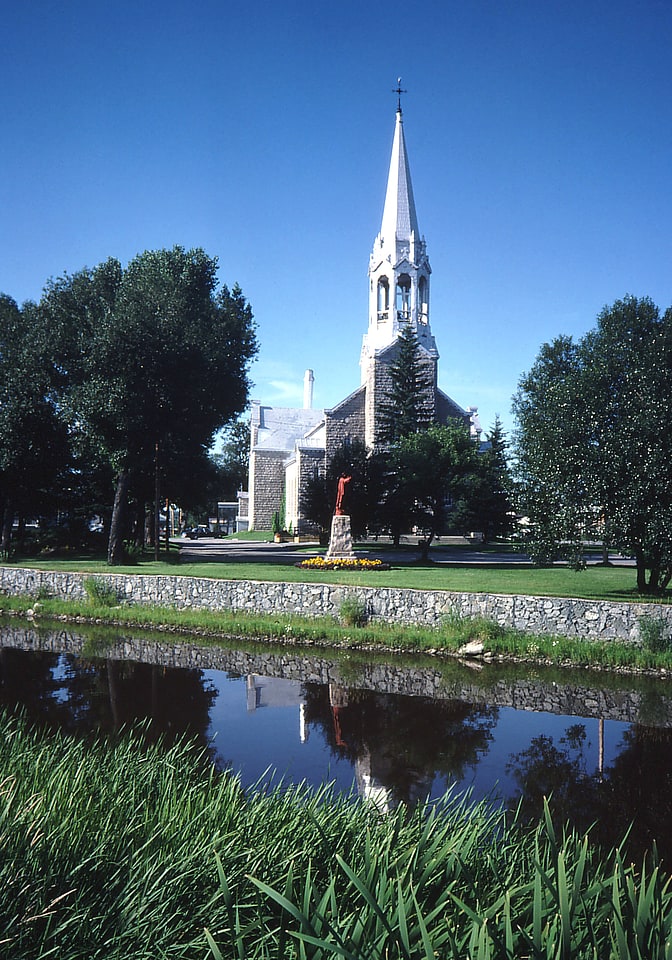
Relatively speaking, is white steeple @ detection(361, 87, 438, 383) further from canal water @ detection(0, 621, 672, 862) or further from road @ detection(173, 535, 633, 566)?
canal water @ detection(0, 621, 672, 862)

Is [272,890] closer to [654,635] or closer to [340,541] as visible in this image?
[654,635]

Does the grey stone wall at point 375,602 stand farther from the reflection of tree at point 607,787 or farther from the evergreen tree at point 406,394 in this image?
the evergreen tree at point 406,394

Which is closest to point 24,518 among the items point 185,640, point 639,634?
point 185,640

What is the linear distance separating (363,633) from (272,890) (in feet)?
49.6

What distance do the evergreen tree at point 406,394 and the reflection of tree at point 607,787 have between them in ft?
131

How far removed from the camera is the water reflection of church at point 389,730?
861cm

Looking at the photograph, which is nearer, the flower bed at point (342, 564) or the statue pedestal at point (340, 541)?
the flower bed at point (342, 564)

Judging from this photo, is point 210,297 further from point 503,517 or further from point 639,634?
point 639,634

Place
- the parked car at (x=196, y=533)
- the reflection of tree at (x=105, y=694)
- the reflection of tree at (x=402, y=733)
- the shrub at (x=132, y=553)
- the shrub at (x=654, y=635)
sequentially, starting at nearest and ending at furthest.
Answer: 1. the reflection of tree at (x=402, y=733)
2. the reflection of tree at (x=105, y=694)
3. the shrub at (x=654, y=635)
4. the shrub at (x=132, y=553)
5. the parked car at (x=196, y=533)

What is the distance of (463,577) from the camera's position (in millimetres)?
24703

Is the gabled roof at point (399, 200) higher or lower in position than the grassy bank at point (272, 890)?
higher

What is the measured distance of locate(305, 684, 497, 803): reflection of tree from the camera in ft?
29.1

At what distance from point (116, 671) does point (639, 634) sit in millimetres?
10858

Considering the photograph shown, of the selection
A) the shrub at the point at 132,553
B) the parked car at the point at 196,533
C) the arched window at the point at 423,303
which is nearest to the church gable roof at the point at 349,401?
the arched window at the point at 423,303
